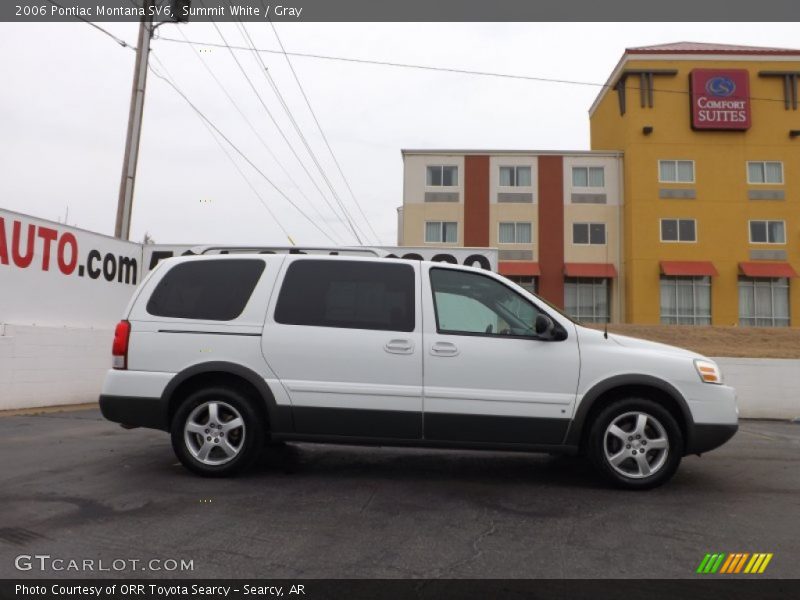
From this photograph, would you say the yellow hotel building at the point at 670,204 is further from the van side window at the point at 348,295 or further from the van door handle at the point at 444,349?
the van door handle at the point at 444,349

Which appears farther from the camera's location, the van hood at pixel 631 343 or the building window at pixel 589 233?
the building window at pixel 589 233

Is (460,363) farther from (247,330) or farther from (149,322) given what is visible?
(149,322)

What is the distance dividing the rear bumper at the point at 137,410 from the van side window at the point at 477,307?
2.39m

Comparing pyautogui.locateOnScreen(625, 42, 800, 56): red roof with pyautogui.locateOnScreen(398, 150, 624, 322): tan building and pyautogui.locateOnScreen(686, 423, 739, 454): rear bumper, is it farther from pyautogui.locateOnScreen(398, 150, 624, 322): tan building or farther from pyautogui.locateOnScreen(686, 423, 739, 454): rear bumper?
pyautogui.locateOnScreen(686, 423, 739, 454): rear bumper

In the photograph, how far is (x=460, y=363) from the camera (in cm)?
516

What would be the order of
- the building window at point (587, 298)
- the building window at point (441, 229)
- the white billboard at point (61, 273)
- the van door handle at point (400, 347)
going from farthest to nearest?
1. the building window at point (441, 229)
2. the building window at point (587, 298)
3. the white billboard at point (61, 273)
4. the van door handle at point (400, 347)

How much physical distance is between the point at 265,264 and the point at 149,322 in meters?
1.08

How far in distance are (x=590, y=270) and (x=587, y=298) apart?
5.38 feet

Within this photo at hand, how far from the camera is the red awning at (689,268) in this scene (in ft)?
109

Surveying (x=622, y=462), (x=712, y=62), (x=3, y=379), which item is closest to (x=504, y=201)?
(x=712, y=62)

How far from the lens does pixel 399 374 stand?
518 cm

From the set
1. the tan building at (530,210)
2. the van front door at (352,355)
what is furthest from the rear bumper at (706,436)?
the tan building at (530,210)

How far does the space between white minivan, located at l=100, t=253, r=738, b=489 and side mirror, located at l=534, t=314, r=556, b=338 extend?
0.06 ft

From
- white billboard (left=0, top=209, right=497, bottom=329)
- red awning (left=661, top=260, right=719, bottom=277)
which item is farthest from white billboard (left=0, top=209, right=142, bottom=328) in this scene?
red awning (left=661, top=260, right=719, bottom=277)
